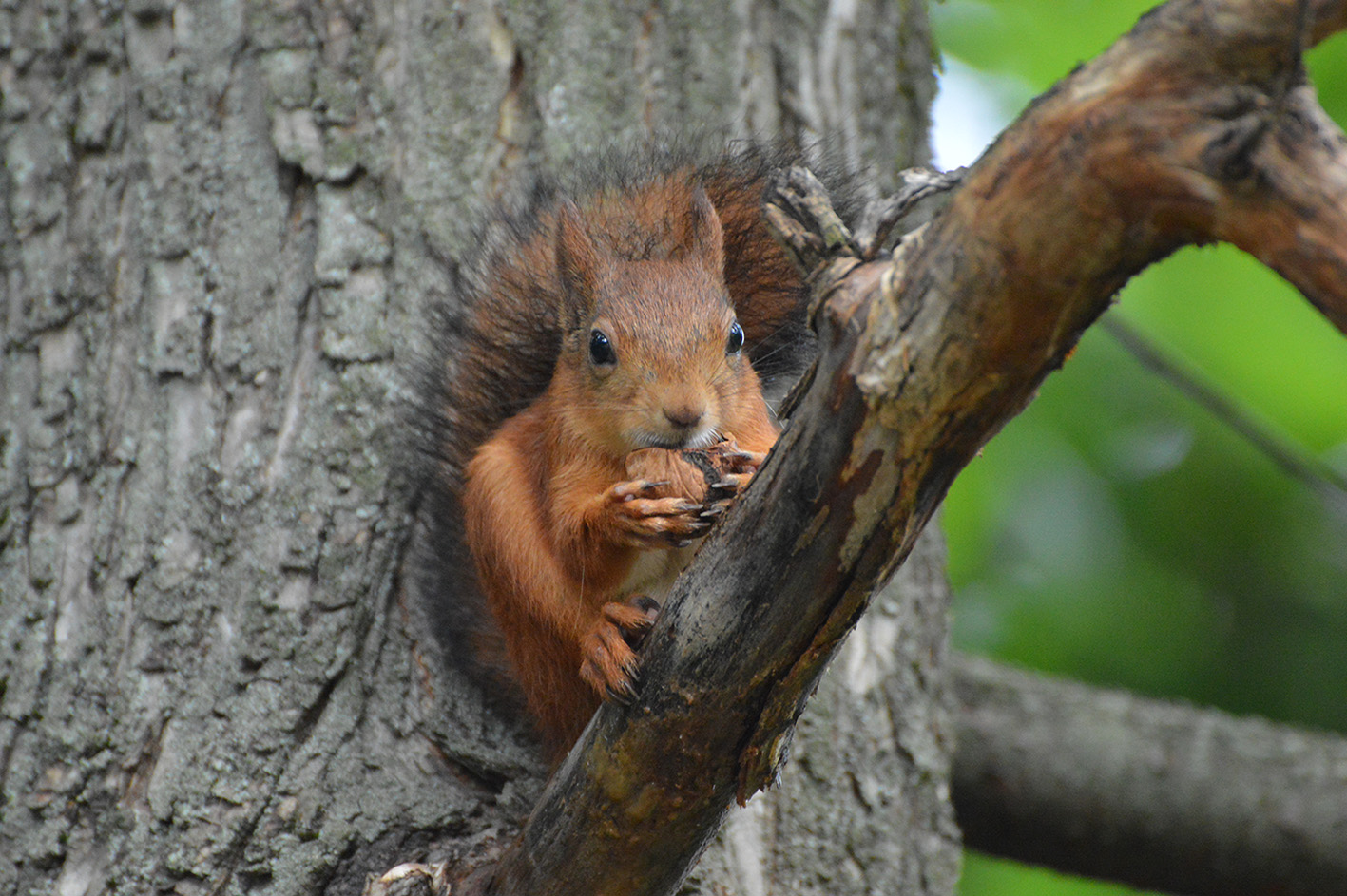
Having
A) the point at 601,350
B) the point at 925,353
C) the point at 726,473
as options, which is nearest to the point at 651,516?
the point at 726,473

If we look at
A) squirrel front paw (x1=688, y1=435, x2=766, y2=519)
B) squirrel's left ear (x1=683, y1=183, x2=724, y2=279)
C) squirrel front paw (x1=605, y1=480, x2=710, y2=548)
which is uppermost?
squirrel's left ear (x1=683, y1=183, x2=724, y2=279)

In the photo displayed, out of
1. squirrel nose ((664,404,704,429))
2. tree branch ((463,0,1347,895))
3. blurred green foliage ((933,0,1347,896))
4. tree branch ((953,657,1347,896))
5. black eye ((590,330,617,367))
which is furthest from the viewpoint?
blurred green foliage ((933,0,1347,896))

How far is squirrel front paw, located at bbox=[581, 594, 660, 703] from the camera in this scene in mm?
1137

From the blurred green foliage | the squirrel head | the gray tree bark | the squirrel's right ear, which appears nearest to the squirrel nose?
the squirrel head

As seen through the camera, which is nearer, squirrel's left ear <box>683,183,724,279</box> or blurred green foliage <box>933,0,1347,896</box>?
squirrel's left ear <box>683,183,724,279</box>

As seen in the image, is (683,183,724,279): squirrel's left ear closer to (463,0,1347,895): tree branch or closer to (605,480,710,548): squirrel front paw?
(605,480,710,548): squirrel front paw

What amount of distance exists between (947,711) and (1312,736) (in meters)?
0.88

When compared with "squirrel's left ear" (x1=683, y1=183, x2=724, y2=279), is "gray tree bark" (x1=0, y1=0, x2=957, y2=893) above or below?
below

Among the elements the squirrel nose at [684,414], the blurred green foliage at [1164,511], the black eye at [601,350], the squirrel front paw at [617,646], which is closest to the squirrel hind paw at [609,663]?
the squirrel front paw at [617,646]

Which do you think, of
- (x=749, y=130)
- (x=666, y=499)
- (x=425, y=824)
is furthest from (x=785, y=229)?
(x=749, y=130)

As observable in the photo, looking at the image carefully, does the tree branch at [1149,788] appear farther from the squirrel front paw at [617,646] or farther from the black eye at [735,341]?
the squirrel front paw at [617,646]

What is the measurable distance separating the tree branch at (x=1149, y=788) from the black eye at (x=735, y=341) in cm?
108

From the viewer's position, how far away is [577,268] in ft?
5.04

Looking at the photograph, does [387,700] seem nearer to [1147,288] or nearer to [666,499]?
[666,499]
